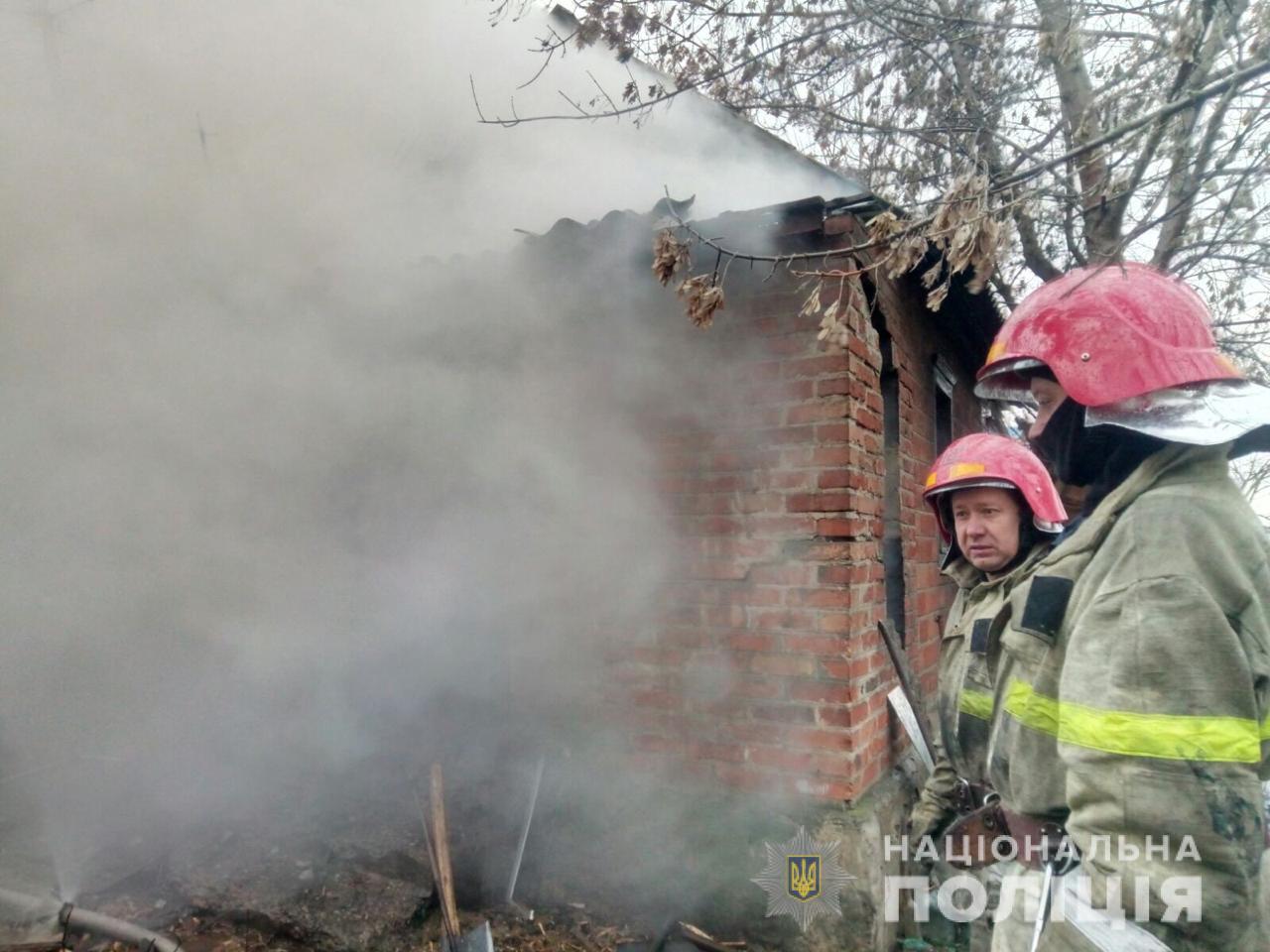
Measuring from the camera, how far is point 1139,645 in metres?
1.27

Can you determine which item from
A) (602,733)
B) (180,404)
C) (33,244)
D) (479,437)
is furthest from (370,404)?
(602,733)

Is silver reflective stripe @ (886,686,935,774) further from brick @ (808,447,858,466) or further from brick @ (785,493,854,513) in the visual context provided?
brick @ (808,447,858,466)

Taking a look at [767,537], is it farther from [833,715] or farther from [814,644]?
[833,715]

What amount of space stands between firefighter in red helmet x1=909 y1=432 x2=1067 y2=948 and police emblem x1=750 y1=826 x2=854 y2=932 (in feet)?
1.26

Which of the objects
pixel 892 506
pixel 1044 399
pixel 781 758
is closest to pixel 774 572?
pixel 781 758

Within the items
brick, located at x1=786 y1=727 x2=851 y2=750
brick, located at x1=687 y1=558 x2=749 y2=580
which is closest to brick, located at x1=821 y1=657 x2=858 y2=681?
brick, located at x1=786 y1=727 x2=851 y2=750

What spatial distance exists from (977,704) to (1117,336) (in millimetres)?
1038

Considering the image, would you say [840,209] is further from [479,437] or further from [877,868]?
[877,868]

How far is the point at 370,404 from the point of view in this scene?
4.00m

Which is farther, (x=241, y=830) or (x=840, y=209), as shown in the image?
(x=241, y=830)

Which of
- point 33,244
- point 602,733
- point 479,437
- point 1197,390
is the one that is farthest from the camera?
point 479,437

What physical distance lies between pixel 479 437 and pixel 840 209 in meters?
2.15

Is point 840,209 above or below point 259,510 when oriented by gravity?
above

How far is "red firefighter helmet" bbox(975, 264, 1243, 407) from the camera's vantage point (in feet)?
5.02
